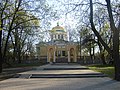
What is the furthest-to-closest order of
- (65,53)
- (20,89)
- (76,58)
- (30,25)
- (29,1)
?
(65,53) → (76,58) → (30,25) → (29,1) → (20,89)

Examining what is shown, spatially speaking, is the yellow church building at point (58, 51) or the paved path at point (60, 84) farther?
the yellow church building at point (58, 51)

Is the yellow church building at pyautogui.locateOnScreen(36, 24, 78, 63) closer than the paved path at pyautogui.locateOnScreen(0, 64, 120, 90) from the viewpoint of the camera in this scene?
No

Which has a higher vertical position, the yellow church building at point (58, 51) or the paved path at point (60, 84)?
the yellow church building at point (58, 51)

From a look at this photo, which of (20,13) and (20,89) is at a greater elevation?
(20,13)

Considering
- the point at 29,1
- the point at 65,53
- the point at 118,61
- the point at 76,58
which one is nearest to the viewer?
the point at 118,61

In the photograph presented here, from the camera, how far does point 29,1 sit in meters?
28.2

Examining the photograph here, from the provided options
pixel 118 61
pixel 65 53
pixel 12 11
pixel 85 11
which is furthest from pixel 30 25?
pixel 65 53

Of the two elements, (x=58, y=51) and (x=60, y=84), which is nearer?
(x=60, y=84)

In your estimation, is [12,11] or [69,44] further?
[69,44]

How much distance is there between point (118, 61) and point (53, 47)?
5974 cm

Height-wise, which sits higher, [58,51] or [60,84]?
[58,51]

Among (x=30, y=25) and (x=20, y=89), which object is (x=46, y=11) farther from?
(x=20, y=89)

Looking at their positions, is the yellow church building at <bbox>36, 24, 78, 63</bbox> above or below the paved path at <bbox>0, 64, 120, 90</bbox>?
above

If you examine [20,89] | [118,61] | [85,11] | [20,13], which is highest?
[20,13]
